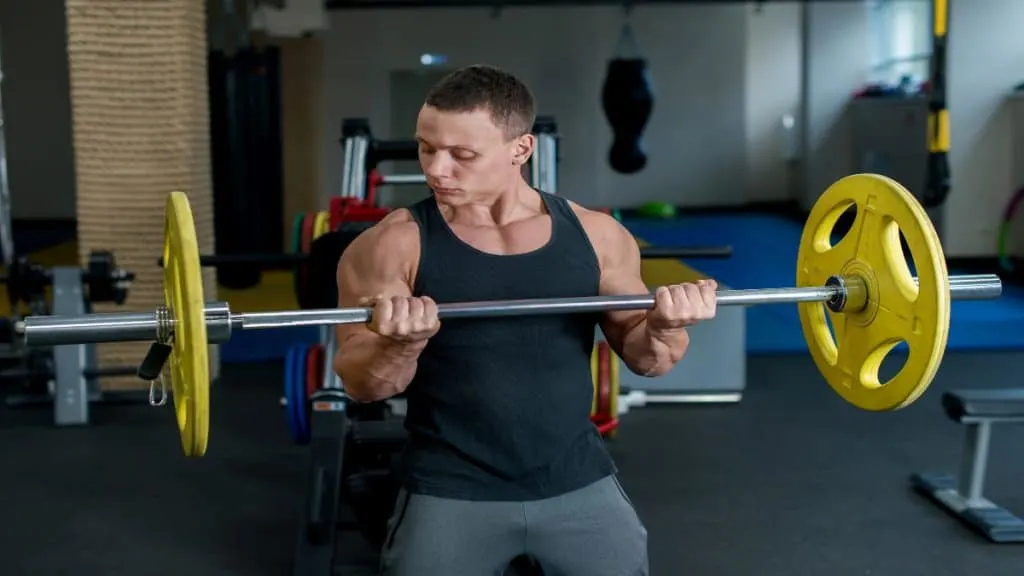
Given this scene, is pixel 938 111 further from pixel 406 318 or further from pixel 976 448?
pixel 406 318

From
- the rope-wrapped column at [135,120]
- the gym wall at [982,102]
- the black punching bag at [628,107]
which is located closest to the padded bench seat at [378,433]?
the rope-wrapped column at [135,120]

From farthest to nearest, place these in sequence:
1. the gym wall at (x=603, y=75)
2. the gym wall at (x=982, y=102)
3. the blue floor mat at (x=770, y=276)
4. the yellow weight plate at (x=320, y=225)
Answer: the gym wall at (x=603, y=75) → the gym wall at (x=982, y=102) → the blue floor mat at (x=770, y=276) → the yellow weight plate at (x=320, y=225)

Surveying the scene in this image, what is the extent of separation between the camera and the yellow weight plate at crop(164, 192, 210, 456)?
4.40 feet

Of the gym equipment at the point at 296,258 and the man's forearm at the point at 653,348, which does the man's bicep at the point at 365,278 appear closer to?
the man's forearm at the point at 653,348

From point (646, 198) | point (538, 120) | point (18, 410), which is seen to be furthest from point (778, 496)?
point (646, 198)

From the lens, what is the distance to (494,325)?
1.48 meters

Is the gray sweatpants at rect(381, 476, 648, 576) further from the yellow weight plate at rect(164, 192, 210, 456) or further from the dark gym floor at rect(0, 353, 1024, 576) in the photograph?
the dark gym floor at rect(0, 353, 1024, 576)

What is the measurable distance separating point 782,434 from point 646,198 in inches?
270

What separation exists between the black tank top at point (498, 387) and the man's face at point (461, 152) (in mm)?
67

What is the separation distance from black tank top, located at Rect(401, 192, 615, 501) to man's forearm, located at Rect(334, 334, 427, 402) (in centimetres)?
5

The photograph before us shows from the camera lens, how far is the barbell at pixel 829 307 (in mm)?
1390

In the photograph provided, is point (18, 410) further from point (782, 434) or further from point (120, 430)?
point (782, 434)

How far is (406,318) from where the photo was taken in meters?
1.35

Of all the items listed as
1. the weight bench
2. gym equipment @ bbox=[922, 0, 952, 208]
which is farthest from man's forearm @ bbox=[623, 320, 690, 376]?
gym equipment @ bbox=[922, 0, 952, 208]
